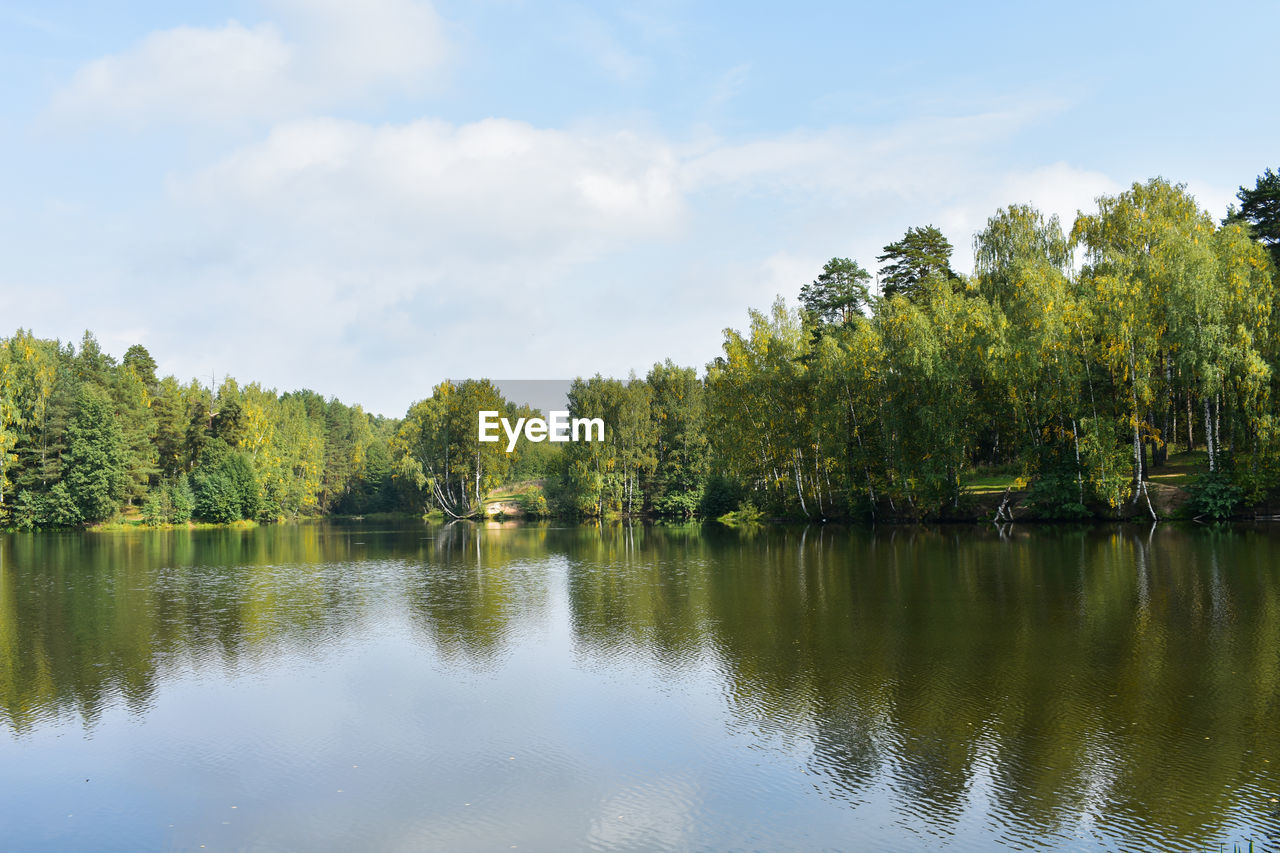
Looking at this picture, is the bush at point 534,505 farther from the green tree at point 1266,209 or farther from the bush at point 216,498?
the green tree at point 1266,209

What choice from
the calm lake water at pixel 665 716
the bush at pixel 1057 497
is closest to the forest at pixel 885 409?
the bush at pixel 1057 497

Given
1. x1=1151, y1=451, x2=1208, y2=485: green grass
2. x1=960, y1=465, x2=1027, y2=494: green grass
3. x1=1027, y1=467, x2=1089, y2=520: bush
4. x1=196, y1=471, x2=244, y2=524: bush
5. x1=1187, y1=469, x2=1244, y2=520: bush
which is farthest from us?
x1=196, y1=471, x2=244, y2=524: bush

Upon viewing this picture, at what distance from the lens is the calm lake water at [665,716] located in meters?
8.26

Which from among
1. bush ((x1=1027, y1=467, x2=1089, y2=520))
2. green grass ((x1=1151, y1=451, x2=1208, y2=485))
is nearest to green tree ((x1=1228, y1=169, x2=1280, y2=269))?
green grass ((x1=1151, y1=451, x2=1208, y2=485))

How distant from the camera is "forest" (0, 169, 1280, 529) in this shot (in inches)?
1569

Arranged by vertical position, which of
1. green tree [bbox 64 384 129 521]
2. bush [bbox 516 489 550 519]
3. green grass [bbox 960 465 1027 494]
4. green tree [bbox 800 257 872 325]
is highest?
green tree [bbox 800 257 872 325]

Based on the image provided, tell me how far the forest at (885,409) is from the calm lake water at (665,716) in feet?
58.8

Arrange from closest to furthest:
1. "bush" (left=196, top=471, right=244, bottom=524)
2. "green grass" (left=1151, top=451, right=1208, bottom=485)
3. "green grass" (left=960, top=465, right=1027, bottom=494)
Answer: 1. "green grass" (left=1151, top=451, right=1208, bottom=485)
2. "green grass" (left=960, top=465, right=1027, bottom=494)
3. "bush" (left=196, top=471, right=244, bottom=524)

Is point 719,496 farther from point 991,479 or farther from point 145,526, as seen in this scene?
point 145,526

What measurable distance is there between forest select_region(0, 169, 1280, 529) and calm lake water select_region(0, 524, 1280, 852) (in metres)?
17.9

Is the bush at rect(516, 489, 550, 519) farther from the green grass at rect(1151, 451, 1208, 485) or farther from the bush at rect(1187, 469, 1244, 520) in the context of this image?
the bush at rect(1187, 469, 1244, 520)

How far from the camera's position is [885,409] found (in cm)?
4962

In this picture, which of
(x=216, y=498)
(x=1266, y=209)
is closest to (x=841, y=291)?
(x=1266, y=209)

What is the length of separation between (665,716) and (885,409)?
40491 millimetres
